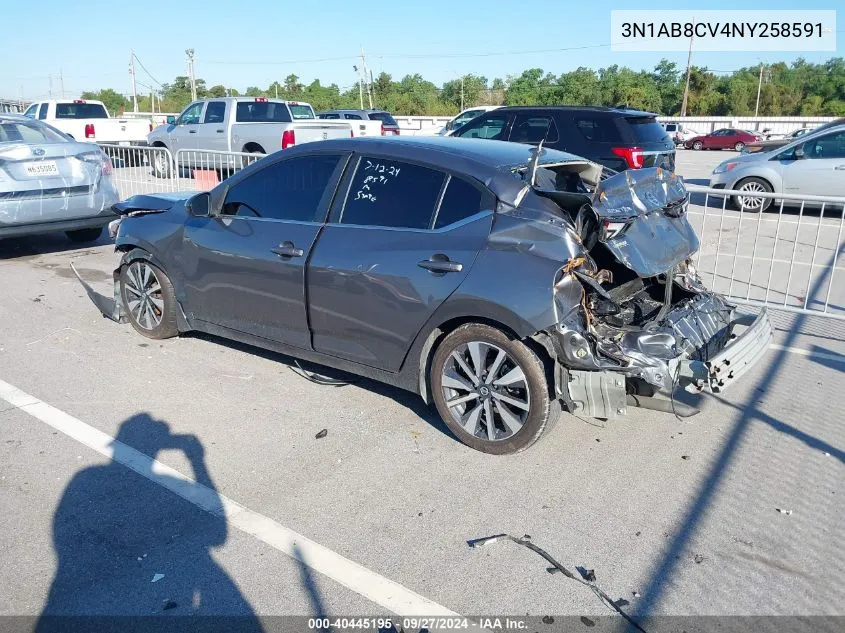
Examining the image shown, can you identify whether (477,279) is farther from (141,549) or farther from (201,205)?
(201,205)

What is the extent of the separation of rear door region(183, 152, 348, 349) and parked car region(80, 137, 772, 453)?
1 cm

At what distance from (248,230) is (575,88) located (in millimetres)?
67669

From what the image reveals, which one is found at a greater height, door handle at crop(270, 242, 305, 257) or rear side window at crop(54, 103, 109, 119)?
rear side window at crop(54, 103, 109, 119)

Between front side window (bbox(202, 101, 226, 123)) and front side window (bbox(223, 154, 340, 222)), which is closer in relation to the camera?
front side window (bbox(223, 154, 340, 222))

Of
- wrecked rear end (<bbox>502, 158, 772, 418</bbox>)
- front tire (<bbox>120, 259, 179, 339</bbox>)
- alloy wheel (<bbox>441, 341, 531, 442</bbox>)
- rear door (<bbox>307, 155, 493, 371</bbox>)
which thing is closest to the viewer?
wrecked rear end (<bbox>502, 158, 772, 418</bbox>)

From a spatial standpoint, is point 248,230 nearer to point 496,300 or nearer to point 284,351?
point 284,351

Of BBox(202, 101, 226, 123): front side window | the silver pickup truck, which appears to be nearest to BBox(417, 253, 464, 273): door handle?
the silver pickup truck

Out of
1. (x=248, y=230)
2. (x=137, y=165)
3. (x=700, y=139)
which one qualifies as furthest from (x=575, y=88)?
(x=248, y=230)

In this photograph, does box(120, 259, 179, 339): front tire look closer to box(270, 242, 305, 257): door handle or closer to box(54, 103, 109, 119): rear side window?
box(270, 242, 305, 257): door handle

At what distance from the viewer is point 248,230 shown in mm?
5316

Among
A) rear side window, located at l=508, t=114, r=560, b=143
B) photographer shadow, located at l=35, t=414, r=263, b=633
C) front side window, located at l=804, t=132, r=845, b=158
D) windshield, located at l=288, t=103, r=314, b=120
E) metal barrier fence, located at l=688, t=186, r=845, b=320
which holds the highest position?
windshield, located at l=288, t=103, r=314, b=120

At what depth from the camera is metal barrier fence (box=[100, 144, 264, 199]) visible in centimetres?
1198

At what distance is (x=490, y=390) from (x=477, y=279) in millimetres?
661

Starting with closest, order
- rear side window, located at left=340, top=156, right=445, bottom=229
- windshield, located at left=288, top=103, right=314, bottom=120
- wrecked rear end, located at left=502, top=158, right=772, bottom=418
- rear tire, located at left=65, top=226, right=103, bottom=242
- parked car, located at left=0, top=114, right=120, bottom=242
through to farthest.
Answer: wrecked rear end, located at left=502, top=158, right=772, bottom=418, rear side window, located at left=340, top=156, right=445, bottom=229, parked car, located at left=0, top=114, right=120, bottom=242, rear tire, located at left=65, top=226, right=103, bottom=242, windshield, located at left=288, top=103, right=314, bottom=120
